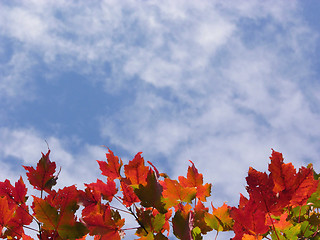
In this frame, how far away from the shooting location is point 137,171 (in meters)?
1.78

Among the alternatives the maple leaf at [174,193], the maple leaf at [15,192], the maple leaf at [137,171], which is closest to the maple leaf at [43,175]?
the maple leaf at [15,192]

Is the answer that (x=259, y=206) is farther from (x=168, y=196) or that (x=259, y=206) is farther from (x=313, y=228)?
(x=313, y=228)

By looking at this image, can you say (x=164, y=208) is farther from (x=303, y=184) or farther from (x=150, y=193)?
(x=303, y=184)

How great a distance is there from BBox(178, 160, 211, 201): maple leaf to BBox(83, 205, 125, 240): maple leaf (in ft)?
1.69

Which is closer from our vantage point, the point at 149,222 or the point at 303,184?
the point at 303,184

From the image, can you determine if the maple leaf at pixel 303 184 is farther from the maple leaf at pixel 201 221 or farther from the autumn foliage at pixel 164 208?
the maple leaf at pixel 201 221

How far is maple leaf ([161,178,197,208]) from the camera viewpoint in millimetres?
1804

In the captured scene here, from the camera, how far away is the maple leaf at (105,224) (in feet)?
5.78

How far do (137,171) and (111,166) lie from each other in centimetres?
31

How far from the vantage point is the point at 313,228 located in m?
2.14

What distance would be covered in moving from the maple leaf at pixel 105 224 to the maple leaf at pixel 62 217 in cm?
6

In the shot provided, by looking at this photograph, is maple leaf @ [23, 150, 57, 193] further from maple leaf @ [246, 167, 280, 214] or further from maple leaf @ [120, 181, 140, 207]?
maple leaf @ [246, 167, 280, 214]

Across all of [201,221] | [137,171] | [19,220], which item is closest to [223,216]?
[201,221]

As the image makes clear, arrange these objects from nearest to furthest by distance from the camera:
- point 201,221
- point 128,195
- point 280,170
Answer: point 280,170, point 128,195, point 201,221
